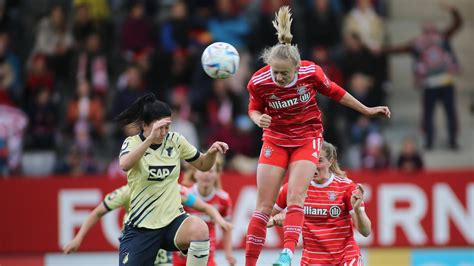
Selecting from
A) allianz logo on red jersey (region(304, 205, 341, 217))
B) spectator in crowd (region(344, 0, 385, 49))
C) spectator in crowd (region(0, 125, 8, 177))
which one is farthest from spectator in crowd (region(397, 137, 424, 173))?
allianz logo on red jersey (region(304, 205, 341, 217))

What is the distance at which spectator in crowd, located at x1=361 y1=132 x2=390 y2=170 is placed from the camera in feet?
50.6

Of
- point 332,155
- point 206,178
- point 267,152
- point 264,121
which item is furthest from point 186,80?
point 264,121

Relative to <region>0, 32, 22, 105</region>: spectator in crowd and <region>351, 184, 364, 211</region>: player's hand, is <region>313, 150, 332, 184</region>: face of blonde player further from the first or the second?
<region>0, 32, 22, 105</region>: spectator in crowd

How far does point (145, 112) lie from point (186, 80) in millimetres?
7825

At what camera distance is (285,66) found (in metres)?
7.82

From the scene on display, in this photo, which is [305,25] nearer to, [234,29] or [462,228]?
[234,29]

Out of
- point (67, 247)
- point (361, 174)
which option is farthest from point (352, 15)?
point (67, 247)

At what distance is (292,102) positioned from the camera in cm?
806

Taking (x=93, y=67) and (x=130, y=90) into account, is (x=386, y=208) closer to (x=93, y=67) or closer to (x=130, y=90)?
(x=130, y=90)

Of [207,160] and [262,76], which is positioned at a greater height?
[262,76]

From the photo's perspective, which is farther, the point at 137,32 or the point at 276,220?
the point at 137,32

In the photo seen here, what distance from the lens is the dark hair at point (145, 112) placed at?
318 inches

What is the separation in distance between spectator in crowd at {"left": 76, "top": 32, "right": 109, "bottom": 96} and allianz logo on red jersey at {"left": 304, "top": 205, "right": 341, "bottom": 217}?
8.39 metres

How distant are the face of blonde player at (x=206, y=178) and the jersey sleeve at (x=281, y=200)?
144 centimetres
